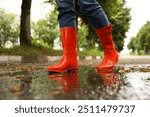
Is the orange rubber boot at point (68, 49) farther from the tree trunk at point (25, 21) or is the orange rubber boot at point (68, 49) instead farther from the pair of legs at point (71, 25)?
the tree trunk at point (25, 21)

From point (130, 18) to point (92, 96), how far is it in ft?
147

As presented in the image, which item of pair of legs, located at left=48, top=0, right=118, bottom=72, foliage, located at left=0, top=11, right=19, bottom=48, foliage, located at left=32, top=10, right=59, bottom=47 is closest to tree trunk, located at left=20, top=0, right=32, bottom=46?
pair of legs, located at left=48, top=0, right=118, bottom=72

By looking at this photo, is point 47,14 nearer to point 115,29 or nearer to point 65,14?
point 115,29

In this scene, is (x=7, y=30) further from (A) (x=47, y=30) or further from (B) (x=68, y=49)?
(B) (x=68, y=49)

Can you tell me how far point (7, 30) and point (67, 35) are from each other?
167 ft

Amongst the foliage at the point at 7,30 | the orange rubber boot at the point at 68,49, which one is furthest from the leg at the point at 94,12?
the foliage at the point at 7,30

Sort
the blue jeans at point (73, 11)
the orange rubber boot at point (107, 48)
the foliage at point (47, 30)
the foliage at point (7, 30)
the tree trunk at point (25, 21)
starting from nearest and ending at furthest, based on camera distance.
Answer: the blue jeans at point (73, 11), the orange rubber boot at point (107, 48), the tree trunk at point (25, 21), the foliage at point (7, 30), the foliage at point (47, 30)

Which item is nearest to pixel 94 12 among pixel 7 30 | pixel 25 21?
pixel 25 21

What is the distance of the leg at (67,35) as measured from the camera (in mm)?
4668

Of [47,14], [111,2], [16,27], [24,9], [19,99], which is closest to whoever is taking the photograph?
[19,99]

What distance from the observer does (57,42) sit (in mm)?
63875

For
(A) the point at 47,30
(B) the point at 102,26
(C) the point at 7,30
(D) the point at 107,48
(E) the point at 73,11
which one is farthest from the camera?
(A) the point at 47,30

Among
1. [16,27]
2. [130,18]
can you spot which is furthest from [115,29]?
[16,27]

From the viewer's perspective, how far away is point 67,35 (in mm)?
4773
